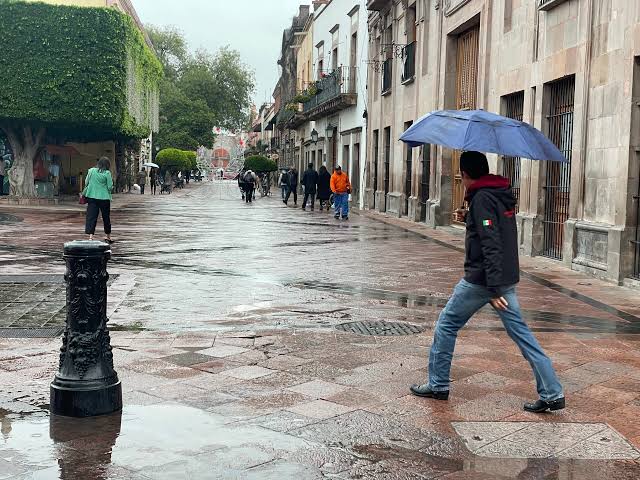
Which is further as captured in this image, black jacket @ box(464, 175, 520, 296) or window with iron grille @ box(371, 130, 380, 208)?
window with iron grille @ box(371, 130, 380, 208)

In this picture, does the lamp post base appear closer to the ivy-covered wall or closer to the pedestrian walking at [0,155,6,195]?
the ivy-covered wall

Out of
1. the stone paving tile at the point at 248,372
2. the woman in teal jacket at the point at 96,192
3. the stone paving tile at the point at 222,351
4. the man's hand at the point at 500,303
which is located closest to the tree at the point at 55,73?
the woman in teal jacket at the point at 96,192

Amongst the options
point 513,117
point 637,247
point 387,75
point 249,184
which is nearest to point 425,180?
point 387,75

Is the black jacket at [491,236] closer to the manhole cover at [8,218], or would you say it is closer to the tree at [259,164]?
the manhole cover at [8,218]

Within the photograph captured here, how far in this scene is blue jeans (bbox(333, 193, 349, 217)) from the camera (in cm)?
2425

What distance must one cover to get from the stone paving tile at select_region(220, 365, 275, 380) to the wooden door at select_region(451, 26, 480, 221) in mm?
13641

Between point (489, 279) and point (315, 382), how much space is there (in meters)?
1.35

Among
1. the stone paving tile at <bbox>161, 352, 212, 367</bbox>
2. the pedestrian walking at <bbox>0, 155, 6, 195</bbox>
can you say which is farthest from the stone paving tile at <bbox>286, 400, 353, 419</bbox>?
the pedestrian walking at <bbox>0, 155, 6, 195</bbox>

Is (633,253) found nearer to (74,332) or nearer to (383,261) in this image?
(383,261)

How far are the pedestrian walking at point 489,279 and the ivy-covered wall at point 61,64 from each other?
2592 cm

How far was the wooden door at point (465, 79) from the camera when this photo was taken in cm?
1922

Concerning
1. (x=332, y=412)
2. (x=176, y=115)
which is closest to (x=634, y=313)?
(x=332, y=412)

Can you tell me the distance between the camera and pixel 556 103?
13781 millimetres

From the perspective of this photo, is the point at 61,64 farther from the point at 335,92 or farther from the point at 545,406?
the point at 545,406
